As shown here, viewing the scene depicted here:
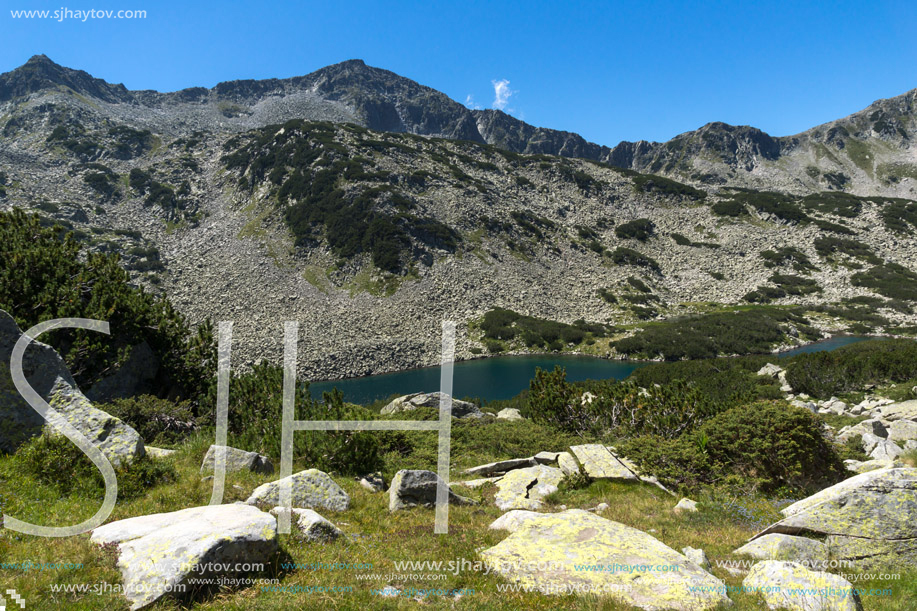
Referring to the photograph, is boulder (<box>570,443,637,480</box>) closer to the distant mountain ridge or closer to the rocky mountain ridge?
the rocky mountain ridge

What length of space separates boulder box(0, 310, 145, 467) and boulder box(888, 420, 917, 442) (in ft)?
70.2

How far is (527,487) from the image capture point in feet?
36.9

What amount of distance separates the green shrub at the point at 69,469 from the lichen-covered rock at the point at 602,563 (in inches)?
237

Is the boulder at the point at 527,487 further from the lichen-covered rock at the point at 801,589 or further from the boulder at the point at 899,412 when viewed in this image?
the boulder at the point at 899,412

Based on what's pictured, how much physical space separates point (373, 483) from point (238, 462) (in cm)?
305

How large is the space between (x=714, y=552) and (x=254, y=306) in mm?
65445

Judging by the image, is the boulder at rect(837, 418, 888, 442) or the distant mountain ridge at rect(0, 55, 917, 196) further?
the distant mountain ridge at rect(0, 55, 917, 196)

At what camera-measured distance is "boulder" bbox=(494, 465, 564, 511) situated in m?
10.1

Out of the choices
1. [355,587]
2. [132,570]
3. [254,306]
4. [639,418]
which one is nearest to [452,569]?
[355,587]

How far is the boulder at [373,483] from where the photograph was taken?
9.91 metres

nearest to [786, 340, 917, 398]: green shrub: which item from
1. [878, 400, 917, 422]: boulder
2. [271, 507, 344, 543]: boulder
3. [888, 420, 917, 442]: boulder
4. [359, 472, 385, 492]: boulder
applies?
[878, 400, 917, 422]: boulder

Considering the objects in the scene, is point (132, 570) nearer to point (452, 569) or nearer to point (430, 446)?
point (452, 569)

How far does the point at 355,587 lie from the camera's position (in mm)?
4992

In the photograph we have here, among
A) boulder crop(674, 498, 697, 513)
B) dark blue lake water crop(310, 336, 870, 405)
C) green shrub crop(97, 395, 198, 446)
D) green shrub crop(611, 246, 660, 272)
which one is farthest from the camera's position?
green shrub crop(611, 246, 660, 272)
